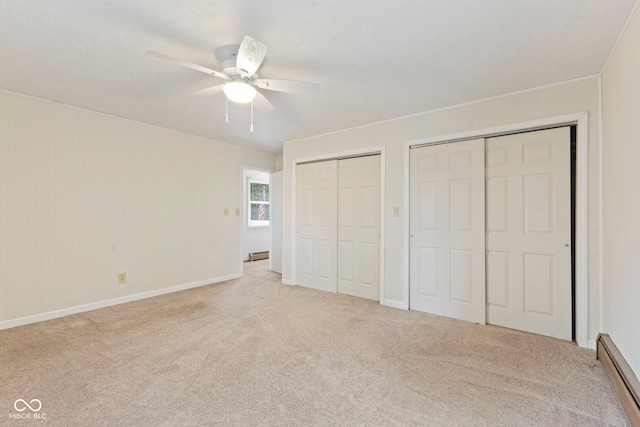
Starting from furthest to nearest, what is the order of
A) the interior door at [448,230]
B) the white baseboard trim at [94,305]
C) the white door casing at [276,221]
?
the white door casing at [276,221] < the interior door at [448,230] < the white baseboard trim at [94,305]

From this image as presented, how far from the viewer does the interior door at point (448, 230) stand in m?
2.95

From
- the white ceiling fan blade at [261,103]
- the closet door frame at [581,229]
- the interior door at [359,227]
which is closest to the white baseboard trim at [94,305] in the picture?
the interior door at [359,227]

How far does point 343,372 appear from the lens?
6.73ft

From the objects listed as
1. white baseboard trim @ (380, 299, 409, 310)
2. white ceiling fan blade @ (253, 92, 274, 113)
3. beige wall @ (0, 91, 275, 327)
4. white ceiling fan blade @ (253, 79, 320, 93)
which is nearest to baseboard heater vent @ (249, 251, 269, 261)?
beige wall @ (0, 91, 275, 327)

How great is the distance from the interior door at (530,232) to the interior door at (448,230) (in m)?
0.11

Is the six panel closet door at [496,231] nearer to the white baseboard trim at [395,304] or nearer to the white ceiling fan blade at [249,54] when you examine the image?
the white baseboard trim at [395,304]

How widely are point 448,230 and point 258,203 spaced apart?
17.1ft

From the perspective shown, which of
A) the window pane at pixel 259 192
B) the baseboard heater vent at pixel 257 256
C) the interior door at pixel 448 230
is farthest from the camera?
the window pane at pixel 259 192

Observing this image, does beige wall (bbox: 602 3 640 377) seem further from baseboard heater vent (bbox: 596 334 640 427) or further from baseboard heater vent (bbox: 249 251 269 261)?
baseboard heater vent (bbox: 249 251 269 261)

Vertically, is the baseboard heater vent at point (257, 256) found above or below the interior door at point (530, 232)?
below

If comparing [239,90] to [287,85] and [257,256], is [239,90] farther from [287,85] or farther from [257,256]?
[257,256]

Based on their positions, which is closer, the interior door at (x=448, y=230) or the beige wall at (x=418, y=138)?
the beige wall at (x=418, y=138)

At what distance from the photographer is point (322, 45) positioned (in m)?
1.98

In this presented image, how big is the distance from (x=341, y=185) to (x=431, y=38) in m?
2.34
